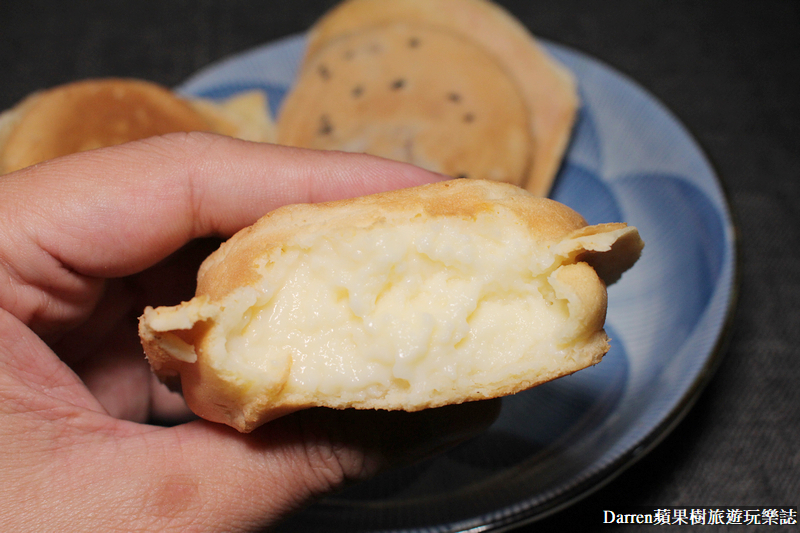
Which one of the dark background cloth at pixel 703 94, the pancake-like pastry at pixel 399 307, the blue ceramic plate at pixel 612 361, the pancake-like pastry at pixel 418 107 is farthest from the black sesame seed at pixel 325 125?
the pancake-like pastry at pixel 399 307

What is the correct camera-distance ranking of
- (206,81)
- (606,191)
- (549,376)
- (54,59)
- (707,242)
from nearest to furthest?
(549,376) → (707,242) → (606,191) → (206,81) → (54,59)

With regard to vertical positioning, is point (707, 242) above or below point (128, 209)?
below

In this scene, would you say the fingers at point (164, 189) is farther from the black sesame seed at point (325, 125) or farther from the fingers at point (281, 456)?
the black sesame seed at point (325, 125)

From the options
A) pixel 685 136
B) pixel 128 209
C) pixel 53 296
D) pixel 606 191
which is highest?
pixel 128 209

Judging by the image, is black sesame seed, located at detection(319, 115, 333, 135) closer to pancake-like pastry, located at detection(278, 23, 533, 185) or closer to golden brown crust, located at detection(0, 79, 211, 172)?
pancake-like pastry, located at detection(278, 23, 533, 185)

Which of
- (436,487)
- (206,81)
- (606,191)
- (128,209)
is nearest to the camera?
(128,209)

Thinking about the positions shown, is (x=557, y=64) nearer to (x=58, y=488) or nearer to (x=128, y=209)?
(x=128, y=209)

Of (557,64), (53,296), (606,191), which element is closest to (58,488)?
(53,296)

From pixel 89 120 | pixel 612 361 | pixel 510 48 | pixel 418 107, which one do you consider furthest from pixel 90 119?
pixel 612 361
